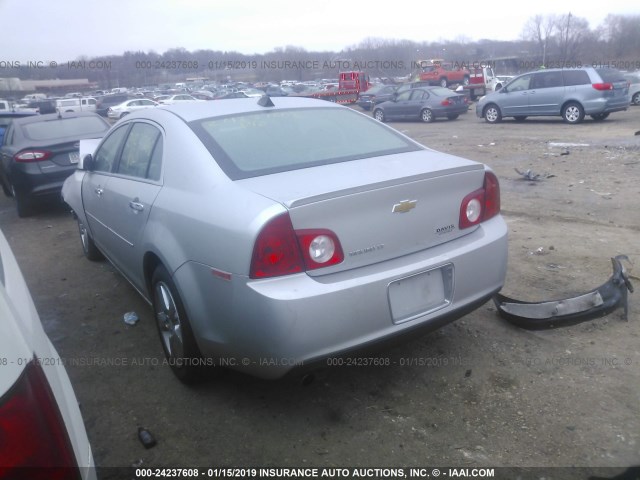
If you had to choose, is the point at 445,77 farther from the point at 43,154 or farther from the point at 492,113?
the point at 43,154

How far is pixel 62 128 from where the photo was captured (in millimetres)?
8258

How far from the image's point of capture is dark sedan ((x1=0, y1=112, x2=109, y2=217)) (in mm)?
7746

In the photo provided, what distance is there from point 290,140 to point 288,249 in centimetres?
110

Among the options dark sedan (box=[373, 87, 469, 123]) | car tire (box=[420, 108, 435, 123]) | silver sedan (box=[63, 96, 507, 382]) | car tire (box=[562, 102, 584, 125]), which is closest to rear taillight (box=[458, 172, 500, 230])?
silver sedan (box=[63, 96, 507, 382])

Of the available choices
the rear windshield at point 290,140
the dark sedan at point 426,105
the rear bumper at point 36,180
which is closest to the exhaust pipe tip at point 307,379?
the rear windshield at point 290,140

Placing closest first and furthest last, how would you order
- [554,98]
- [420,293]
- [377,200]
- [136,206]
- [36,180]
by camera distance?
1. [377,200]
2. [420,293]
3. [136,206]
4. [36,180]
5. [554,98]

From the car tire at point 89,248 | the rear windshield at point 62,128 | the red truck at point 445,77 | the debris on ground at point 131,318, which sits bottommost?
the debris on ground at point 131,318

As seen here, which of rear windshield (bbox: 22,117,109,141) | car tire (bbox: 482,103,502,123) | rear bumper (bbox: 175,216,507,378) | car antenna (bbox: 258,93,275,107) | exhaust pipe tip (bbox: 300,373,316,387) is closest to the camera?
rear bumper (bbox: 175,216,507,378)

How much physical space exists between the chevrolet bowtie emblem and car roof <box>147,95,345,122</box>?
1.43m

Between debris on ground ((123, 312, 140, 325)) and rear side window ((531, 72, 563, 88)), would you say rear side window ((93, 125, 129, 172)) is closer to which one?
debris on ground ((123, 312, 140, 325))

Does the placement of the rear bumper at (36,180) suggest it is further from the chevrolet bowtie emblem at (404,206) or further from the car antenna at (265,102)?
the chevrolet bowtie emblem at (404,206)

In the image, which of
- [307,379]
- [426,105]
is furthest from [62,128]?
[426,105]

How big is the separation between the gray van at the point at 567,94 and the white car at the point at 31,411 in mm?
16468

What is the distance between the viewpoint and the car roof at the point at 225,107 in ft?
11.7
